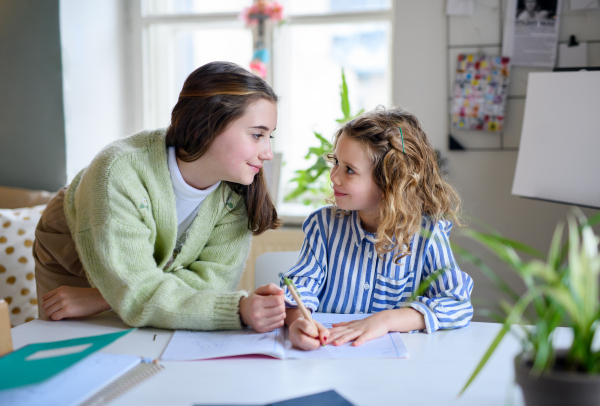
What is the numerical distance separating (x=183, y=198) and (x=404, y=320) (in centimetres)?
61

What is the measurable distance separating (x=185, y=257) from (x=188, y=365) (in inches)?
17.6

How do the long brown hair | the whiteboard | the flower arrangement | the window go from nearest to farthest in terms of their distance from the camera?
1. the long brown hair
2. the whiteboard
3. the flower arrangement
4. the window

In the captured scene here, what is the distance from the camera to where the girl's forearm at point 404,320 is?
3.33 ft

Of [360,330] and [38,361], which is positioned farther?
[360,330]

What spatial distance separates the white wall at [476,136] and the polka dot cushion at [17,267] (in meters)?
1.62

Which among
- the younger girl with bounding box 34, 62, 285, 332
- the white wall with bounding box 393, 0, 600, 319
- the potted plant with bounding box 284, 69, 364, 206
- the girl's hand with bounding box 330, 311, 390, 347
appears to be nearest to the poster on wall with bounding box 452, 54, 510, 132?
the white wall with bounding box 393, 0, 600, 319

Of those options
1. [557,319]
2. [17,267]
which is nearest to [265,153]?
[557,319]

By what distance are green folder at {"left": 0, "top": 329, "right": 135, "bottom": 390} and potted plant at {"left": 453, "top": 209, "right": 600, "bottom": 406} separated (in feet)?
1.58

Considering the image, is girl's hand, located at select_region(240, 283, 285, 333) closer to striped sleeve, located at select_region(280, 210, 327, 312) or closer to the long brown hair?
striped sleeve, located at select_region(280, 210, 327, 312)

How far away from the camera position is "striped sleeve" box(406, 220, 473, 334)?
1.05m

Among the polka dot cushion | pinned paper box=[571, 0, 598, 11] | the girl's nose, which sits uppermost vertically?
pinned paper box=[571, 0, 598, 11]

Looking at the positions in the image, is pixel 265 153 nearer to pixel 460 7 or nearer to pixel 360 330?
pixel 360 330

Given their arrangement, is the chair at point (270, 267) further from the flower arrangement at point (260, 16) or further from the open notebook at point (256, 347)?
the flower arrangement at point (260, 16)

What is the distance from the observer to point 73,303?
1091 millimetres
